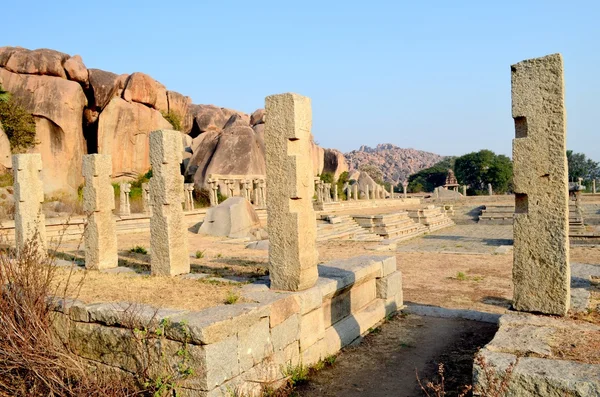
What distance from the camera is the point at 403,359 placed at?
17.8 feet

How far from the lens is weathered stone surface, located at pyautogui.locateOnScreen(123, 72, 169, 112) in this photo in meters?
31.6

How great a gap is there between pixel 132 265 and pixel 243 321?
5.09m

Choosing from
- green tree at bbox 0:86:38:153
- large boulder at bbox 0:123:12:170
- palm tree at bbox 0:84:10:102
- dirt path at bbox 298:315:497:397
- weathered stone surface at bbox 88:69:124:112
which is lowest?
dirt path at bbox 298:315:497:397

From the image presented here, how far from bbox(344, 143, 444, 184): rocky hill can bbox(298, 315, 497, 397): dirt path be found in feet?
426

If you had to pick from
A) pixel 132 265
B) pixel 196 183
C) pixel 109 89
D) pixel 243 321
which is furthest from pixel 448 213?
pixel 243 321

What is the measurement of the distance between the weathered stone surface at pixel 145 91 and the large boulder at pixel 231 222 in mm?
19223

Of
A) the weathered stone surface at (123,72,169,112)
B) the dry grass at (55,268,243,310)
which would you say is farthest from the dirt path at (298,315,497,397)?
the weathered stone surface at (123,72,169,112)

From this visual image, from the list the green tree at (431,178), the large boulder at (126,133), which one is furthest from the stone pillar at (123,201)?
the green tree at (431,178)

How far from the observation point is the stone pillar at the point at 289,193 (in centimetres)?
528

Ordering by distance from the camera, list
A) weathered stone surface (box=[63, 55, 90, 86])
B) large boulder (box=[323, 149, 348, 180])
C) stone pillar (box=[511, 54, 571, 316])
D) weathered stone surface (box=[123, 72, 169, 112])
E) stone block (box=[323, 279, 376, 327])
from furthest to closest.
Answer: large boulder (box=[323, 149, 348, 180]) < weathered stone surface (box=[123, 72, 169, 112]) < weathered stone surface (box=[63, 55, 90, 86]) < stone block (box=[323, 279, 376, 327]) < stone pillar (box=[511, 54, 571, 316])

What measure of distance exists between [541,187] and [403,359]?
255 centimetres

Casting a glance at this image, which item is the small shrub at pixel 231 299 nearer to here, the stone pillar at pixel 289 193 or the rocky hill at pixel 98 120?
the stone pillar at pixel 289 193

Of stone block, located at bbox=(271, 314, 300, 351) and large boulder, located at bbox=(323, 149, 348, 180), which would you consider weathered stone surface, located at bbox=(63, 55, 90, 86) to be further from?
stone block, located at bbox=(271, 314, 300, 351)

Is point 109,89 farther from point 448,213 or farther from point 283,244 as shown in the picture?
point 283,244
